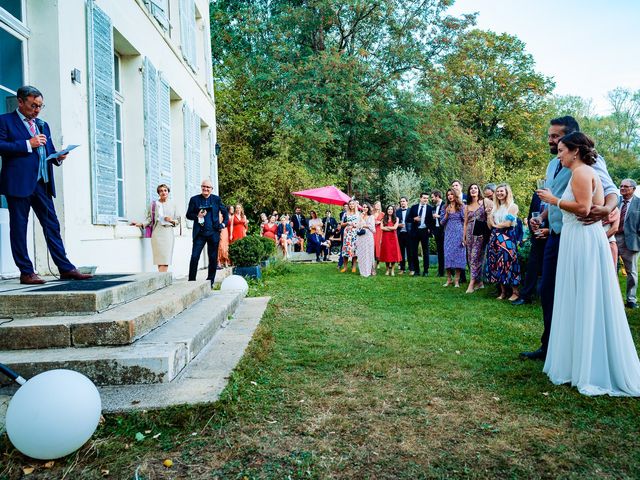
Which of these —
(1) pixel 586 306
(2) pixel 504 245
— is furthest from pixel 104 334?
(2) pixel 504 245

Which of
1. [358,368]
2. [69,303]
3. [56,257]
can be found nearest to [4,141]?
[56,257]

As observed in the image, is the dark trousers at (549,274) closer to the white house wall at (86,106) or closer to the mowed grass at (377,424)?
the mowed grass at (377,424)

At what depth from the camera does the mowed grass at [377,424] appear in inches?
107

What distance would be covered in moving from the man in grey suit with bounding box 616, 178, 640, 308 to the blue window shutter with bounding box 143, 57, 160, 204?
293 inches

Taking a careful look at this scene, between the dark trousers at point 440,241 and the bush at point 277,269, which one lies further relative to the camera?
the bush at point 277,269

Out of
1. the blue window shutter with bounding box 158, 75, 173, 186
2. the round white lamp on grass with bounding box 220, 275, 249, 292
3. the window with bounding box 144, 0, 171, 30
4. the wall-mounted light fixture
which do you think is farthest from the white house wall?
the round white lamp on grass with bounding box 220, 275, 249, 292

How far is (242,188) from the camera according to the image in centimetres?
2384

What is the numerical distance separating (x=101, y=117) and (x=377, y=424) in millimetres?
5517

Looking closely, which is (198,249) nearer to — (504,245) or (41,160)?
(41,160)

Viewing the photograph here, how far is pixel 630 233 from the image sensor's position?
818cm

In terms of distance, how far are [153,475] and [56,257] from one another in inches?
121

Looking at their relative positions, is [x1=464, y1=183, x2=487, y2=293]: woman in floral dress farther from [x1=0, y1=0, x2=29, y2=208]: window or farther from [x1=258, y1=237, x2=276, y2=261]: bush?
[x1=0, y1=0, x2=29, y2=208]: window

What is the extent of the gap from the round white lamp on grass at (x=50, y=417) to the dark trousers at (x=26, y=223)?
2.35 meters

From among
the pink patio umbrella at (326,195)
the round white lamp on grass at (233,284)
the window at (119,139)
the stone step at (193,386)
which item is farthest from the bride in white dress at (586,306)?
the pink patio umbrella at (326,195)
